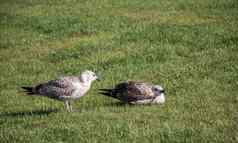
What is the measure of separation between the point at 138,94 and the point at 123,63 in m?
5.70

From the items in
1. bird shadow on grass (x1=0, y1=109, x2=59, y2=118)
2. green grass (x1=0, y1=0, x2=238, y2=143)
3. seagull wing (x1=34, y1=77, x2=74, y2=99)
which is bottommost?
bird shadow on grass (x1=0, y1=109, x2=59, y2=118)

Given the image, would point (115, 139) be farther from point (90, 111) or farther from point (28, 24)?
point (28, 24)

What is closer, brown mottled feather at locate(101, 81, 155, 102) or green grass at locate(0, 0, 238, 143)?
green grass at locate(0, 0, 238, 143)

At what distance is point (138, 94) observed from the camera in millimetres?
15969

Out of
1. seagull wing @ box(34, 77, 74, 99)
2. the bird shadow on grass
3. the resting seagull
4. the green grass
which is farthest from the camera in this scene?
the resting seagull

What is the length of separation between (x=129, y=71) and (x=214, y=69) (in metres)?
2.52

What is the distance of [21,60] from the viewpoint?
23500mm

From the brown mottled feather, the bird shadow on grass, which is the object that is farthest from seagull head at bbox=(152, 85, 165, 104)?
the bird shadow on grass

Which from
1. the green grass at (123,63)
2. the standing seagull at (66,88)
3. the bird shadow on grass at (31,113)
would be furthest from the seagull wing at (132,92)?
the bird shadow on grass at (31,113)

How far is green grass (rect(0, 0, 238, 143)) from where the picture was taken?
45.3 feet

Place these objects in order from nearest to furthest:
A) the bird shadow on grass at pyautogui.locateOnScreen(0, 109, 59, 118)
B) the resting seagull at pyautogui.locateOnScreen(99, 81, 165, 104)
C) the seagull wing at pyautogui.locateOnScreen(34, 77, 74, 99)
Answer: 1. the seagull wing at pyautogui.locateOnScreen(34, 77, 74, 99)
2. the bird shadow on grass at pyautogui.locateOnScreen(0, 109, 59, 118)
3. the resting seagull at pyautogui.locateOnScreen(99, 81, 165, 104)

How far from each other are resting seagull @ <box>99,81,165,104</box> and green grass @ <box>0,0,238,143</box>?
0.28m

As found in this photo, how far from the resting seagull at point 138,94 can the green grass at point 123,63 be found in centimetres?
28

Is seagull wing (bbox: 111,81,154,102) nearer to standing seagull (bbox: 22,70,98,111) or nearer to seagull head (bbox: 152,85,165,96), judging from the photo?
seagull head (bbox: 152,85,165,96)
